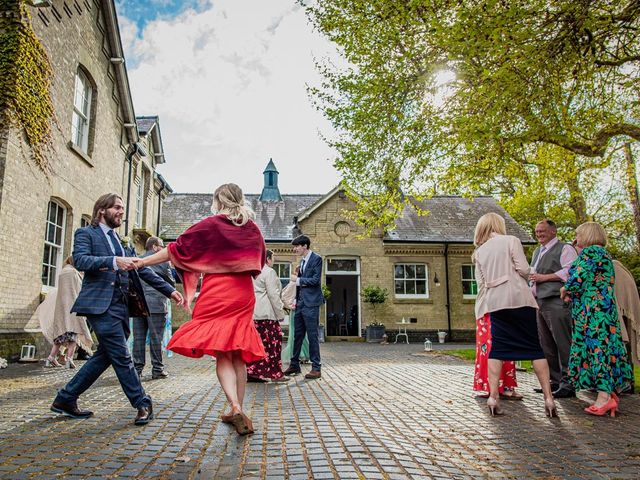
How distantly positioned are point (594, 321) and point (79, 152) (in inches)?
451

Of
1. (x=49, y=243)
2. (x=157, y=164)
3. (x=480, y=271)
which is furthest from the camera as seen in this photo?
(x=157, y=164)

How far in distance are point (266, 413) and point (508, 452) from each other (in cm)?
232

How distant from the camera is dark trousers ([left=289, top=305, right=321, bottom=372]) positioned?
26.1 ft

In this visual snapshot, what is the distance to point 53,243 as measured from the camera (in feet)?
37.0

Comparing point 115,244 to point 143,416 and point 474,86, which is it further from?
point 474,86

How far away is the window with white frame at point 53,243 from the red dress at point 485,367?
925 cm

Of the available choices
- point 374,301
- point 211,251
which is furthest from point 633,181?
point 211,251

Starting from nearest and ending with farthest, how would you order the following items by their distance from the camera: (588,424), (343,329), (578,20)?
(588,424) → (578,20) → (343,329)

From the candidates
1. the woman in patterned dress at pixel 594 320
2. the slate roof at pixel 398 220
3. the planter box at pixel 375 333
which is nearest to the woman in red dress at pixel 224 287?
the woman in patterned dress at pixel 594 320

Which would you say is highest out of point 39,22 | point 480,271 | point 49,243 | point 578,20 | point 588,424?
point 39,22

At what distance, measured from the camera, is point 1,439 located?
3.70 meters

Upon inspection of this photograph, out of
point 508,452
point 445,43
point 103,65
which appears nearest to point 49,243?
point 103,65

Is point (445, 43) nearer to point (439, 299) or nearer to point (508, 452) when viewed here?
point (508, 452)

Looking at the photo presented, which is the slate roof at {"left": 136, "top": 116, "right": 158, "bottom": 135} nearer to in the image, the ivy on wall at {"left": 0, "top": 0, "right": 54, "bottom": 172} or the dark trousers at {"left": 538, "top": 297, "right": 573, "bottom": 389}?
the ivy on wall at {"left": 0, "top": 0, "right": 54, "bottom": 172}
